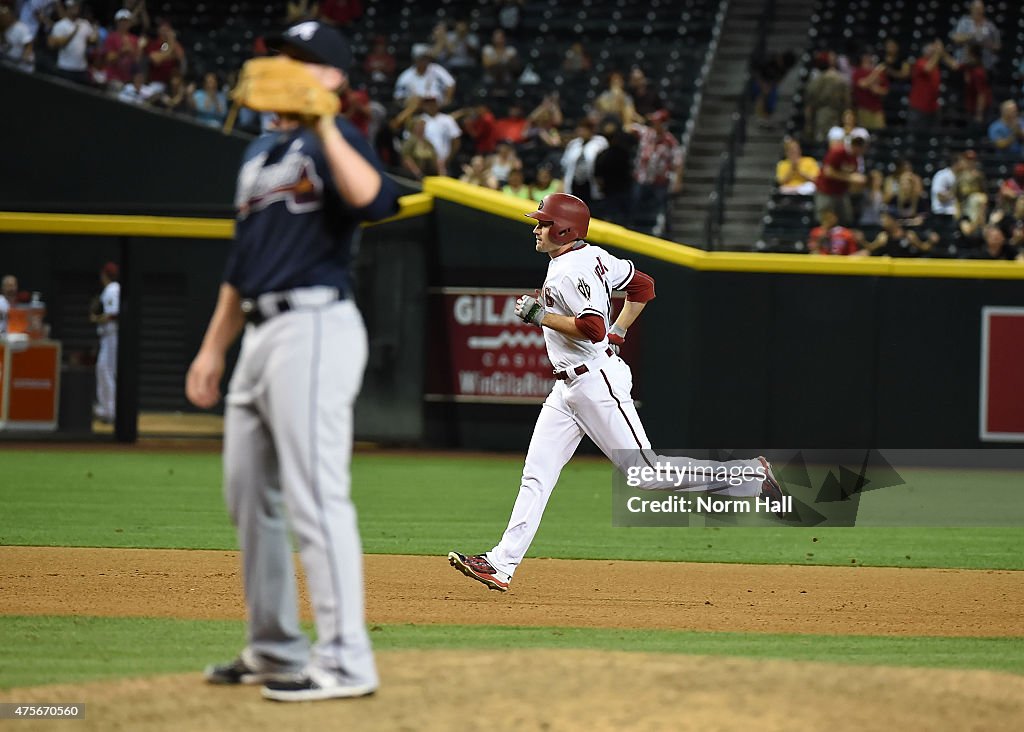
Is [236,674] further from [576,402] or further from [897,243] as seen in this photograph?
[897,243]

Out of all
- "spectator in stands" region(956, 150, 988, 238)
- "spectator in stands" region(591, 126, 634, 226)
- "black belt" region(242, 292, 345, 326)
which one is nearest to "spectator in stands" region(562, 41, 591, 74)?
"spectator in stands" region(591, 126, 634, 226)

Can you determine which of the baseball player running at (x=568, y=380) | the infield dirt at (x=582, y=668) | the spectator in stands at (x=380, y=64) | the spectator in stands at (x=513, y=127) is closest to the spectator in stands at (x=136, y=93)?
the spectator in stands at (x=380, y=64)

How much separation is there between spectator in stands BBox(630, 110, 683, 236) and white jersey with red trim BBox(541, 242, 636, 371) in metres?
11.1

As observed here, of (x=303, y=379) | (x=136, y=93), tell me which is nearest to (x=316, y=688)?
(x=303, y=379)

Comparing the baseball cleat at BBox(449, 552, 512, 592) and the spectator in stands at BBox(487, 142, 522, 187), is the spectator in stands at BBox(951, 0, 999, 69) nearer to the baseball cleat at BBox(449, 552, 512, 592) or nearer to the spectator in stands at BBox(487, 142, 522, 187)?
the spectator in stands at BBox(487, 142, 522, 187)

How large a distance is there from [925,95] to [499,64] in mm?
6089

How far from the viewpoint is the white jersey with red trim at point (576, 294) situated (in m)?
8.02

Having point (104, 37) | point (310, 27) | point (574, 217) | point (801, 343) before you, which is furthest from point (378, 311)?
point (310, 27)

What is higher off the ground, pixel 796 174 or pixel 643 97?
pixel 643 97

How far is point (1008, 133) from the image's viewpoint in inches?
798

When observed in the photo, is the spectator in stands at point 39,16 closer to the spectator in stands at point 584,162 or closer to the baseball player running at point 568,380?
the spectator in stands at point 584,162

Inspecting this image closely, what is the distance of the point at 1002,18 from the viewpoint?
75.9 feet

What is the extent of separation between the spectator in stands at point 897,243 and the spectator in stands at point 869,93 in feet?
11.6

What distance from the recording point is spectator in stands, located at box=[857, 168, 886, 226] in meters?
18.5
